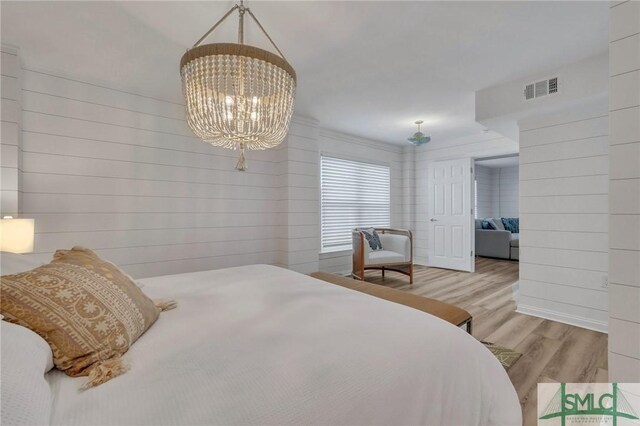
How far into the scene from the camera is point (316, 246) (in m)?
4.31

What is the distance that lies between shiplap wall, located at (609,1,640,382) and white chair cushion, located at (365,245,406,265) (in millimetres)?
2791

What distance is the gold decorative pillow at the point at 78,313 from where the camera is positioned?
825 mm

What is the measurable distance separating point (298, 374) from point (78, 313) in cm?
70

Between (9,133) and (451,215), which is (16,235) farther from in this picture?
(451,215)

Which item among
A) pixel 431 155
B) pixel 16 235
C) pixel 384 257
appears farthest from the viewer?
pixel 431 155

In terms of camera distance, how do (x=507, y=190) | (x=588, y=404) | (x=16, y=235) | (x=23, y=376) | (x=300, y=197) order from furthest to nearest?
(x=507, y=190) < (x=300, y=197) < (x=16, y=235) < (x=588, y=404) < (x=23, y=376)

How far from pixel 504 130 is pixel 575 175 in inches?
39.1

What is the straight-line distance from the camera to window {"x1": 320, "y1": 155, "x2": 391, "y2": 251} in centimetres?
486

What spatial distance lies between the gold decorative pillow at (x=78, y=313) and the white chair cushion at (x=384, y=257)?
11.4 feet

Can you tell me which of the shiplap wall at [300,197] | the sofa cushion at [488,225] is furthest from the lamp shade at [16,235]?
the sofa cushion at [488,225]

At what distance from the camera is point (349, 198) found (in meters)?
5.18

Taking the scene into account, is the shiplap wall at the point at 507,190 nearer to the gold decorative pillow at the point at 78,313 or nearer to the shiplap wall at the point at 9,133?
the gold decorative pillow at the point at 78,313

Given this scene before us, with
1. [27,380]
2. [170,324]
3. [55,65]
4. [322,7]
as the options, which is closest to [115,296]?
[170,324]

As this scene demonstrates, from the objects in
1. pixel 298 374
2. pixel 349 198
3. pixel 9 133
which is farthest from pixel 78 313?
pixel 349 198
